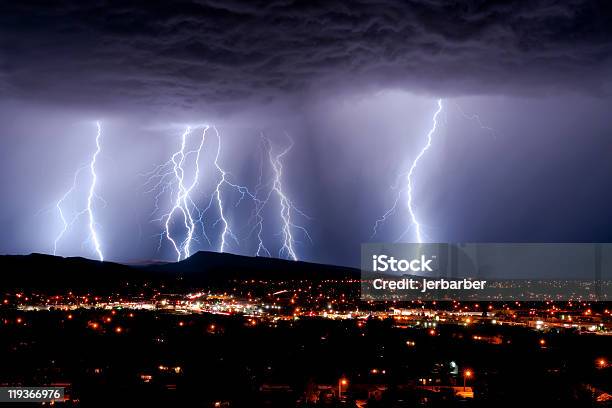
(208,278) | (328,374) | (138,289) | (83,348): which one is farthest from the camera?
(208,278)

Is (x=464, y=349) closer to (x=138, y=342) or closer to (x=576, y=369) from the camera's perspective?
(x=576, y=369)

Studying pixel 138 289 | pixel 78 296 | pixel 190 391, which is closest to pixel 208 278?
pixel 138 289

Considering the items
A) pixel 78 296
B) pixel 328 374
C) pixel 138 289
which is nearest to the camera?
pixel 328 374

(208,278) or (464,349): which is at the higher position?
(208,278)

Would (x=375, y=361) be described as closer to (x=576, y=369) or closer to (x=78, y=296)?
(x=576, y=369)

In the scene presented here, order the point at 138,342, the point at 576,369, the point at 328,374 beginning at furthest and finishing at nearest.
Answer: the point at 138,342 < the point at 576,369 < the point at 328,374

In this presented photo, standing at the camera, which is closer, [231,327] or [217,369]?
[217,369]

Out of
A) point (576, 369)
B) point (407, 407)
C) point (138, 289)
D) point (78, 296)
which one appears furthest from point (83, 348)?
point (138, 289)

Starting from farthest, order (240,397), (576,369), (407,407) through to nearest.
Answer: (576,369) < (240,397) < (407,407)

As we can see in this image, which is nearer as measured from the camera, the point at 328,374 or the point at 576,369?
the point at 328,374
